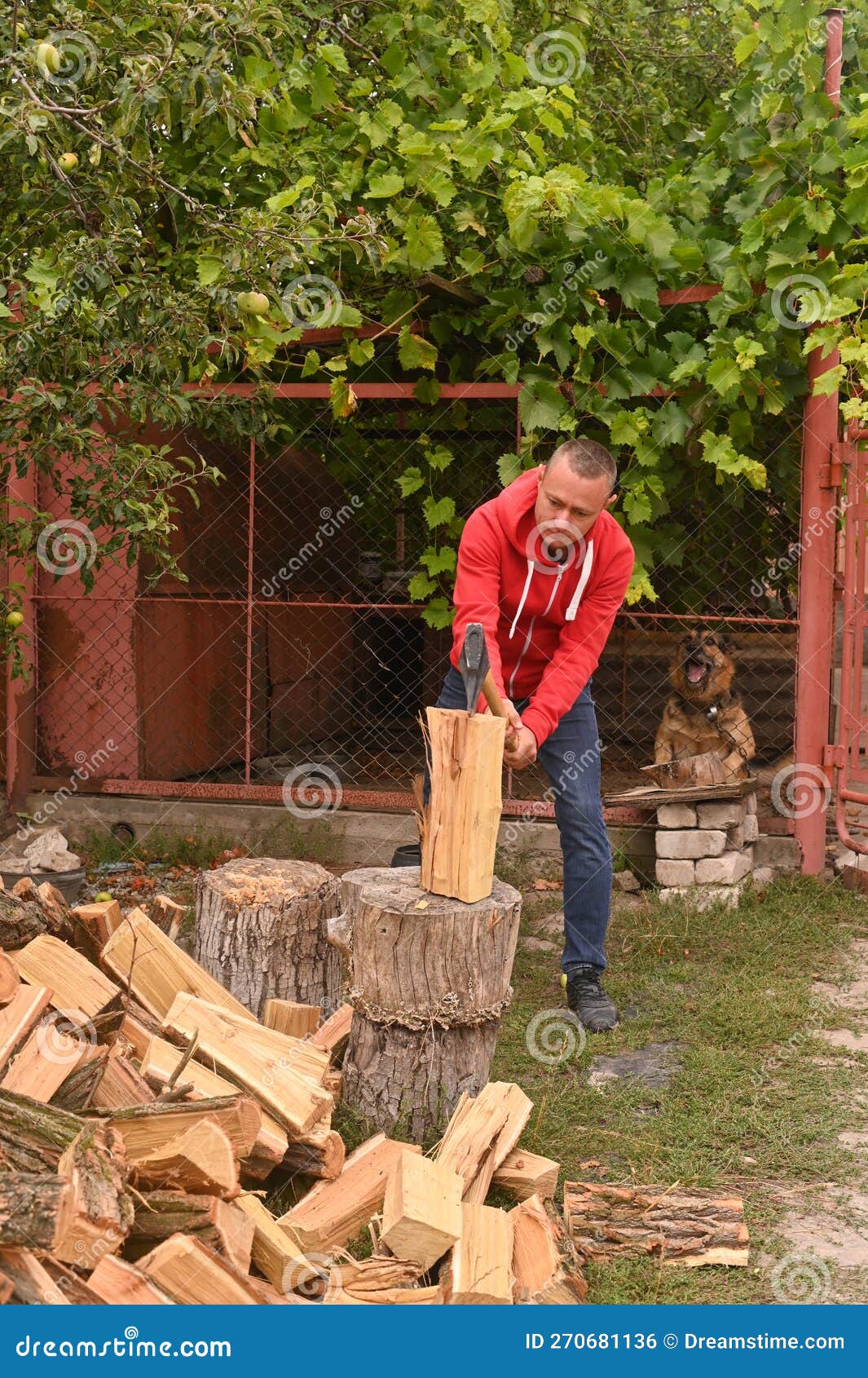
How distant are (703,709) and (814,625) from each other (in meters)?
0.87

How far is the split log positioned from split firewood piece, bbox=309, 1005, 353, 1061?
0.55m

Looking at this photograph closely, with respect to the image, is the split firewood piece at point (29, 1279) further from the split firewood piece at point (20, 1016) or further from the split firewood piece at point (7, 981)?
the split firewood piece at point (7, 981)

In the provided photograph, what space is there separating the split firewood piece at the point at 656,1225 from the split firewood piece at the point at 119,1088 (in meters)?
1.08

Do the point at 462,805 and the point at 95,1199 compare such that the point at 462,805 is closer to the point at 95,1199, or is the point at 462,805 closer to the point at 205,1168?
the point at 205,1168

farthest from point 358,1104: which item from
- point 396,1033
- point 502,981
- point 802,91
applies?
point 802,91

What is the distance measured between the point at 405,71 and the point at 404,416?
7.88ft

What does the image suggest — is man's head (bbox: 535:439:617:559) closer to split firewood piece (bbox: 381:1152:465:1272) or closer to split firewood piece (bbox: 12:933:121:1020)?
split firewood piece (bbox: 12:933:121:1020)

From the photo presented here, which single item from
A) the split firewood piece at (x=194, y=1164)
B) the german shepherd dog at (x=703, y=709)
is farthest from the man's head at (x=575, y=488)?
the german shepherd dog at (x=703, y=709)

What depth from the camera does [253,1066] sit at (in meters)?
3.17

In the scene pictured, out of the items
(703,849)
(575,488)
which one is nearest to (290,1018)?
(575,488)

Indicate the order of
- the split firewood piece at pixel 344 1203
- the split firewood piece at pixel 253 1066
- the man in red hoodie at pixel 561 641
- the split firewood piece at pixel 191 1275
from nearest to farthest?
the split firewood piece at pixel 191 1275, the split firewood piece at pixel 344 1203, the split firewood piece at pixel 253 1066, the man in red hoodie at pixel 561 641

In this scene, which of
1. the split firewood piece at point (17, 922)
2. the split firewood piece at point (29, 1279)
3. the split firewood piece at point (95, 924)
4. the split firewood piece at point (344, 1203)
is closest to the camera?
the split firewood piece at point (29, 1279)

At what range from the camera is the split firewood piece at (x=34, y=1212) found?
7.07ft

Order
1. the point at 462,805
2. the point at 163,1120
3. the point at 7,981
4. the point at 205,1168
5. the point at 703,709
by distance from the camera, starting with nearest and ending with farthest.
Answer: the point at 205,1168
the point at 163,1120
the point at 7,981
the point at 462,805
the point at 703,709
